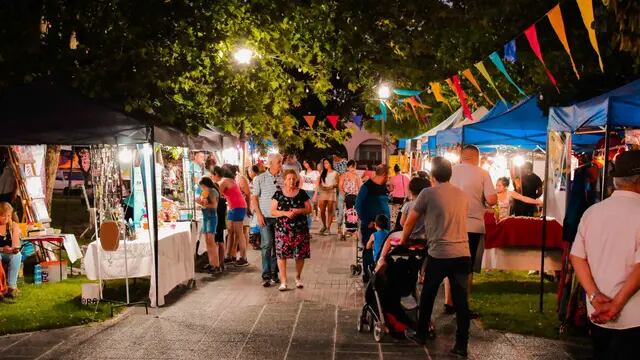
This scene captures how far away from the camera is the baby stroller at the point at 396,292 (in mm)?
6754

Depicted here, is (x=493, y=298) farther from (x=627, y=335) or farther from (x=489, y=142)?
(x=627, y=335)

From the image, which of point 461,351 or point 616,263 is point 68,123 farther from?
point 616,263

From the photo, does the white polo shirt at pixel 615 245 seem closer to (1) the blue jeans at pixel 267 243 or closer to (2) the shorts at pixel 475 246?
(2) the shorts at pixel 475 246

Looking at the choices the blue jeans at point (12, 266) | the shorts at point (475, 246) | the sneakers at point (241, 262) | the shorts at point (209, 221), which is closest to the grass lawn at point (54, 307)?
the blue jeans at point (12, 266)

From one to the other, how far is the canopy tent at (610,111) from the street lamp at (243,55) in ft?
29.0

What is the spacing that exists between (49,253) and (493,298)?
7.70m

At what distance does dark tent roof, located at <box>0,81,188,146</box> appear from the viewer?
8375 millimetres

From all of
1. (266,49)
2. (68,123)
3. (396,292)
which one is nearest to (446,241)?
(396,292)

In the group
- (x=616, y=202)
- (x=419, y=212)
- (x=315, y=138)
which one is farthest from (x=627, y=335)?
(x=315, y=138)

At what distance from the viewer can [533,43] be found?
26.8 ft

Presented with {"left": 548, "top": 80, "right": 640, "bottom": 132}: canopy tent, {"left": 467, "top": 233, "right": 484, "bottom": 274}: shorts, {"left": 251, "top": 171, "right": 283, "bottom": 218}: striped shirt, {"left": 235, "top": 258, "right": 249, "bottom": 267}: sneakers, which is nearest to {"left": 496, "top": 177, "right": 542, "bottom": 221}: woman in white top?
{"left": 467, "top": 233, "right": 484, "bottom": 274}: shorts

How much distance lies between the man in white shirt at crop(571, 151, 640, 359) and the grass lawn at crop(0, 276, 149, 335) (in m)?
5.99

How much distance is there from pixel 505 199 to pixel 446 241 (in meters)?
6.36

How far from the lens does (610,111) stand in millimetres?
6359
